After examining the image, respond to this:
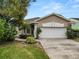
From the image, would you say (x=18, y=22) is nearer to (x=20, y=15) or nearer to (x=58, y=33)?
(x=20, y=15)

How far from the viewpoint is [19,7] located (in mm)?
25656

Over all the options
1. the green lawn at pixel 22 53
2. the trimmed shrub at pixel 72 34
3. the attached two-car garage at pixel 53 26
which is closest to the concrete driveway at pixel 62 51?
the green lawn at pixel 22 53

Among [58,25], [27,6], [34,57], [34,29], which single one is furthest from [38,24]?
[34,57]

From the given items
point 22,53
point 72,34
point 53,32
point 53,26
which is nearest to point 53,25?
point 53,26

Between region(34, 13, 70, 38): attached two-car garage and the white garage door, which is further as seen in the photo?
the white garage door

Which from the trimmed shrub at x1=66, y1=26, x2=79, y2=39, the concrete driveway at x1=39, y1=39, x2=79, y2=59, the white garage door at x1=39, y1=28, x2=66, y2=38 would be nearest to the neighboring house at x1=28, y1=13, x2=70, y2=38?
the white garage door at x1=39, y1=28, x2=66, y2=38

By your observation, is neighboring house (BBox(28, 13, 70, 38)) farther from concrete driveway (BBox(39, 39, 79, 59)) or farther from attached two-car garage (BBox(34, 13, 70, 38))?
concrete driveway (BBox(39, 39, 79, 59))

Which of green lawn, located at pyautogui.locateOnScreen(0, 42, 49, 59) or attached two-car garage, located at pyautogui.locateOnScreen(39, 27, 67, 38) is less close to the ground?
green lawn, located at pyautogui.locateOnScreen(0, 42, 49, 59)

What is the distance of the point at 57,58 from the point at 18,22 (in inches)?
558

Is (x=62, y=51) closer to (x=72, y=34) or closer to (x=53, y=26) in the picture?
(x=72, y=34)

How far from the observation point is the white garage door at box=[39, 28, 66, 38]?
120ft

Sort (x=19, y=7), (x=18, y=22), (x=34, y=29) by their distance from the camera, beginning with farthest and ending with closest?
(x=34, y=29)
(x=18, y=22)
(x=19, y=7)

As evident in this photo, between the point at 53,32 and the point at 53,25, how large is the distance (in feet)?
4.17

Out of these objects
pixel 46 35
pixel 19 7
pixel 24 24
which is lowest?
pixel 46 35
